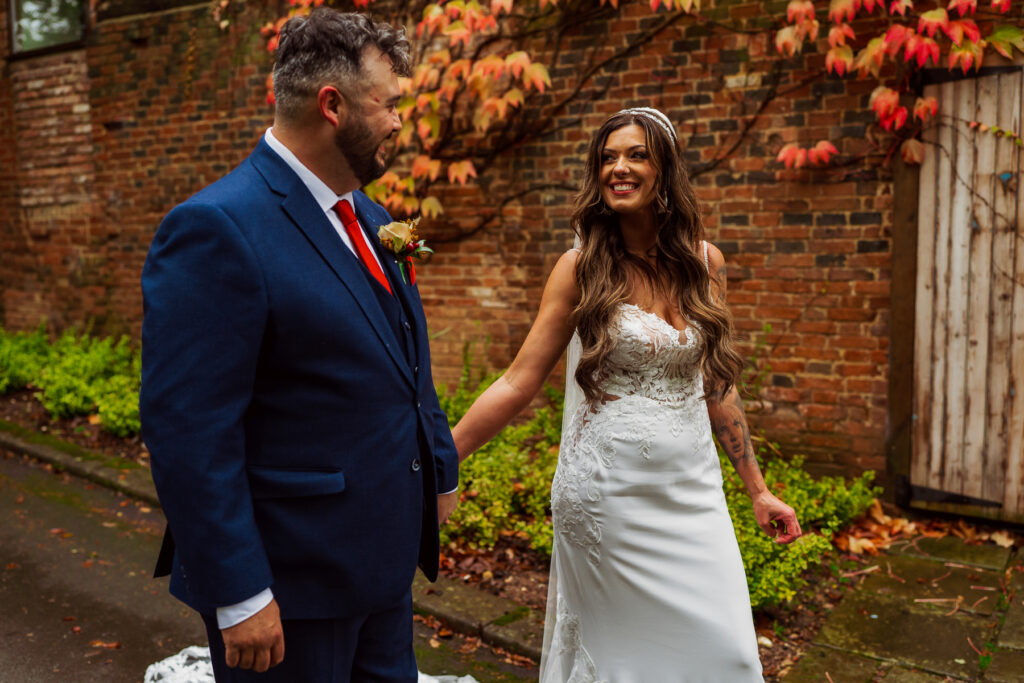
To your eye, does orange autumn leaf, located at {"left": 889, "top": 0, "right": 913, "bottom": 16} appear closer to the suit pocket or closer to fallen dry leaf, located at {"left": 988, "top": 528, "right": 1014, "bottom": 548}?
fallen dry leaf, located at {"left": 988, "top": 528, "right": 1014, "bottom": 548}

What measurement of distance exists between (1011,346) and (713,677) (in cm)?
359

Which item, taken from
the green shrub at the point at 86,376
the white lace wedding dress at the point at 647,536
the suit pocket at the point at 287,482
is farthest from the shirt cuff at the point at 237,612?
the green shrub at the point at 86,376

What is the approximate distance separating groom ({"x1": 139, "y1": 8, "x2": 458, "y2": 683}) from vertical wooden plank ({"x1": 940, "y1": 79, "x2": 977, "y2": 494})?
4160 mm

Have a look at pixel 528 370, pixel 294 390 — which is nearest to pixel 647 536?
pixel 528 370

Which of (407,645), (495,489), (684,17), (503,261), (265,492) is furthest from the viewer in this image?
(503,261)

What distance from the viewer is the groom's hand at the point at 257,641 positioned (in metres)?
1.75

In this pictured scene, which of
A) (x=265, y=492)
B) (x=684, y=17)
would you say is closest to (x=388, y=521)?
(x=265, y=492)

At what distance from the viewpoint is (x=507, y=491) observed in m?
5.01

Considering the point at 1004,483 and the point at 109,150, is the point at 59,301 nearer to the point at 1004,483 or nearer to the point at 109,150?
the point at 109,150

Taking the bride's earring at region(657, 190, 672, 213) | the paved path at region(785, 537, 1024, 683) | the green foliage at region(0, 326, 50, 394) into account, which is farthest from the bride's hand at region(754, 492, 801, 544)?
the green foliage at region(0, 326, 50, 394)

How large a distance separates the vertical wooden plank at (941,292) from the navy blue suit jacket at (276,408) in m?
4.12

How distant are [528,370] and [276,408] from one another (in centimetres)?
105

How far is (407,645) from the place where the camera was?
89.2 inches

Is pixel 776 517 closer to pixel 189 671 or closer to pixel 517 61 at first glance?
pixel 189 671
